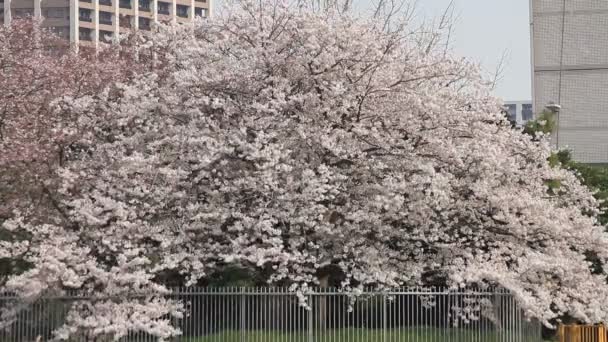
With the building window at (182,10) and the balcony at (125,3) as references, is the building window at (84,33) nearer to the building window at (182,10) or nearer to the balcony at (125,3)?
the balcony at (125,3)

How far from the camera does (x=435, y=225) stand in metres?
21.0

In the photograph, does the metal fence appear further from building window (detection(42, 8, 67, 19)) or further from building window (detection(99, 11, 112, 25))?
building window (detection(99, 11, 112, 25))

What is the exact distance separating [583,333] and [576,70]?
20.9 m

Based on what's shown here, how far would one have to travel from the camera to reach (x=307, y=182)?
19.7 meters

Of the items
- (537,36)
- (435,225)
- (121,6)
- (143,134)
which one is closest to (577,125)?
(537,36)

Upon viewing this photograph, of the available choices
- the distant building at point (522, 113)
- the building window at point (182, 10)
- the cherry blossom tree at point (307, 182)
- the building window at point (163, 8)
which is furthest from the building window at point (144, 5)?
the cherry blossom tree at point (307, 182)

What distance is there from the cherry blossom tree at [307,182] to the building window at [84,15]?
94051mm

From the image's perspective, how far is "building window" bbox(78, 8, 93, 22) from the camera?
112375 millimetres

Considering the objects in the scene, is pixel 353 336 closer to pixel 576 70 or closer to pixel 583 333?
pixel 583 333

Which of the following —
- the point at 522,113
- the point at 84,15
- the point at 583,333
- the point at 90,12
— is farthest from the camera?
the point at 90,12

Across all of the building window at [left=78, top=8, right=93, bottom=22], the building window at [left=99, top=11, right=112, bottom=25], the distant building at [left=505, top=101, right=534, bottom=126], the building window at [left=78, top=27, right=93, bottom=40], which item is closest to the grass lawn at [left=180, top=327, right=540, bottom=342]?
the distant building at [left=505, top=101, right=534, bottom=126]

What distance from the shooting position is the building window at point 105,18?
115m

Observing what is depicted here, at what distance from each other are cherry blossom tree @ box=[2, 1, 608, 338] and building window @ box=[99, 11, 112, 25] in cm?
9598

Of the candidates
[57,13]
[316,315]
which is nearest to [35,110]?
[316,315]
